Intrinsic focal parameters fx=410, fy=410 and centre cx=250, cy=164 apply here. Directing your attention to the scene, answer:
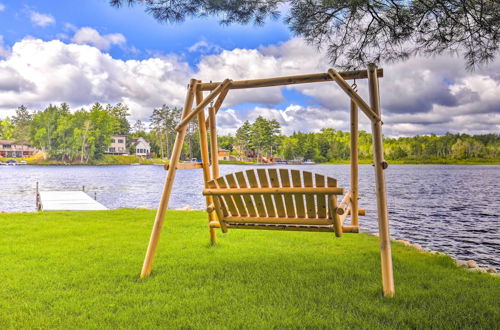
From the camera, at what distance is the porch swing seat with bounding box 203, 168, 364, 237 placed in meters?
4.03

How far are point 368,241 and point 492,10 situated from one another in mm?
4210

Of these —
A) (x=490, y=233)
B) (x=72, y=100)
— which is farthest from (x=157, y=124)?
(x=490, y=233)

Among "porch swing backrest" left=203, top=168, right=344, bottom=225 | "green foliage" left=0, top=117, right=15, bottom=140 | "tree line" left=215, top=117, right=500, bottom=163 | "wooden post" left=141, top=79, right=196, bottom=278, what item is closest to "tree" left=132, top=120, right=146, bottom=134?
"tree line" left=215, top=117, right=500, bottom=163

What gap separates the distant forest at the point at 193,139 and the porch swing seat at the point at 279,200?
69372 mm

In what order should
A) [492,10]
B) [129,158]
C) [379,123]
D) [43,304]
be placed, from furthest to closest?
[129,158] < [492,10] < [379,123] < [43,304]

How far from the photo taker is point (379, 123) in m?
4.21

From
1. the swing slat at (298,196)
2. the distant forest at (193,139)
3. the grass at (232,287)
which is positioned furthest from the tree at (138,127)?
the swing slat at (298,196)

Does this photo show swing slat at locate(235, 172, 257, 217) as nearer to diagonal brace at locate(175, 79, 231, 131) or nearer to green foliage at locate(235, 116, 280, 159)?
diagonal brace at locate(175, 79, 231, 131)

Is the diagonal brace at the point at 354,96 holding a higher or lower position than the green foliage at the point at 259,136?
lower

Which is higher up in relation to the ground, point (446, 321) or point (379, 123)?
point (379, 123)

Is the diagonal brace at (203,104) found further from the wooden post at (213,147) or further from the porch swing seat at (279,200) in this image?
the porch swing seat at (279,200)

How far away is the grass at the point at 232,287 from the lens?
3.35 m

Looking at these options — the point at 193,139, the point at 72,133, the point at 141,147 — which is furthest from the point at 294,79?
the point at 141,147

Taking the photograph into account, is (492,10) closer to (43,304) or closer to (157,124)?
(43,304)
